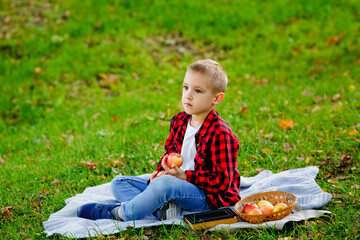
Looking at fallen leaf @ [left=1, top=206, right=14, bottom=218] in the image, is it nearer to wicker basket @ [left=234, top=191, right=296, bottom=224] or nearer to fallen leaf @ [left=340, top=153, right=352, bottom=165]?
wicker basket @ [left=234, top=191, right=296, bottom=224]

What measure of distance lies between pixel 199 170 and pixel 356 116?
3.16 m

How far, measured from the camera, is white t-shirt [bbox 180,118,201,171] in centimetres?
348

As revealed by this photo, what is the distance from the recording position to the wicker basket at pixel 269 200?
3125 millimetres

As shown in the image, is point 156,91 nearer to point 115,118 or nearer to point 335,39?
point 115,118

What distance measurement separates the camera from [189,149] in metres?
3.50

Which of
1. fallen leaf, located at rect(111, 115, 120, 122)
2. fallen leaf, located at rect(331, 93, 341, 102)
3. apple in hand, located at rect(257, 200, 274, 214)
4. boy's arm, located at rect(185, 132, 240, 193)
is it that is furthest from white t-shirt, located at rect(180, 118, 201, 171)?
fallen leaf, located at rect(331, 93, 341, 102)

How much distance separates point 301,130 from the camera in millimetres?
5297

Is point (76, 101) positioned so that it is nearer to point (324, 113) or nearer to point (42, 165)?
point (42, 165)

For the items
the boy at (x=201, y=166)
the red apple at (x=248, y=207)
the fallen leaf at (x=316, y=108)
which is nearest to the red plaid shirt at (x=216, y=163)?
the boy at (x=201, y=166)

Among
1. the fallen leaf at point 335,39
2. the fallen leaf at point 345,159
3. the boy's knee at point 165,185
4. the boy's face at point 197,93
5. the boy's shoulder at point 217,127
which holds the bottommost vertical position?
the fallen leaf at point 345,159

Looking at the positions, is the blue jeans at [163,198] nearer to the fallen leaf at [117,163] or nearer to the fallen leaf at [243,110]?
the fallen leaf at [117,163]

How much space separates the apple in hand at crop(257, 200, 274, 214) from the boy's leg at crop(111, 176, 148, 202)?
43.9 inches

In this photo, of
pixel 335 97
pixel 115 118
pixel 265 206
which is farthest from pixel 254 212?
pixel 335 97

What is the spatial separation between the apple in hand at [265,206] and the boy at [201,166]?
269 millimetres
